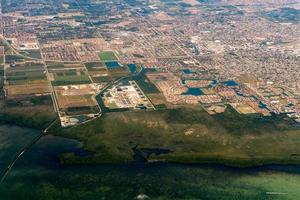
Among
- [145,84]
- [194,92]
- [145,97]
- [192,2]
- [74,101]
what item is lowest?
[192,2]

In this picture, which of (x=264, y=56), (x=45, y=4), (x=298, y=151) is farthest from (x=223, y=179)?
(x=45, y=4)

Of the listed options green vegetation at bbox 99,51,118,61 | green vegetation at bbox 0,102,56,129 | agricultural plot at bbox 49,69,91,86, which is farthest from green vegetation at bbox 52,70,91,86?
green vegetation at bbox 99,51,118,61

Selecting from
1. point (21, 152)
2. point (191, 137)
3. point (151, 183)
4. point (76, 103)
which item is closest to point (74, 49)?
point (76, 103)

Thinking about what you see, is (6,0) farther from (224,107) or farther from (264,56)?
(224,107)

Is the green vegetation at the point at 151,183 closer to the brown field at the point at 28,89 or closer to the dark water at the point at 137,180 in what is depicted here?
the dark water at the point at 137,180

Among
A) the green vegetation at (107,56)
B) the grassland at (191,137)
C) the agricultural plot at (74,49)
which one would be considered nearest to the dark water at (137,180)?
the grassland at (191,137)

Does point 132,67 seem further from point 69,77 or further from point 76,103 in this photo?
point 76,103

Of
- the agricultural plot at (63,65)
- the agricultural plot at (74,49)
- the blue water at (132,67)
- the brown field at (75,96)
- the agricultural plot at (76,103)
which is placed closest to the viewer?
the agricultural plot at (76,103)
